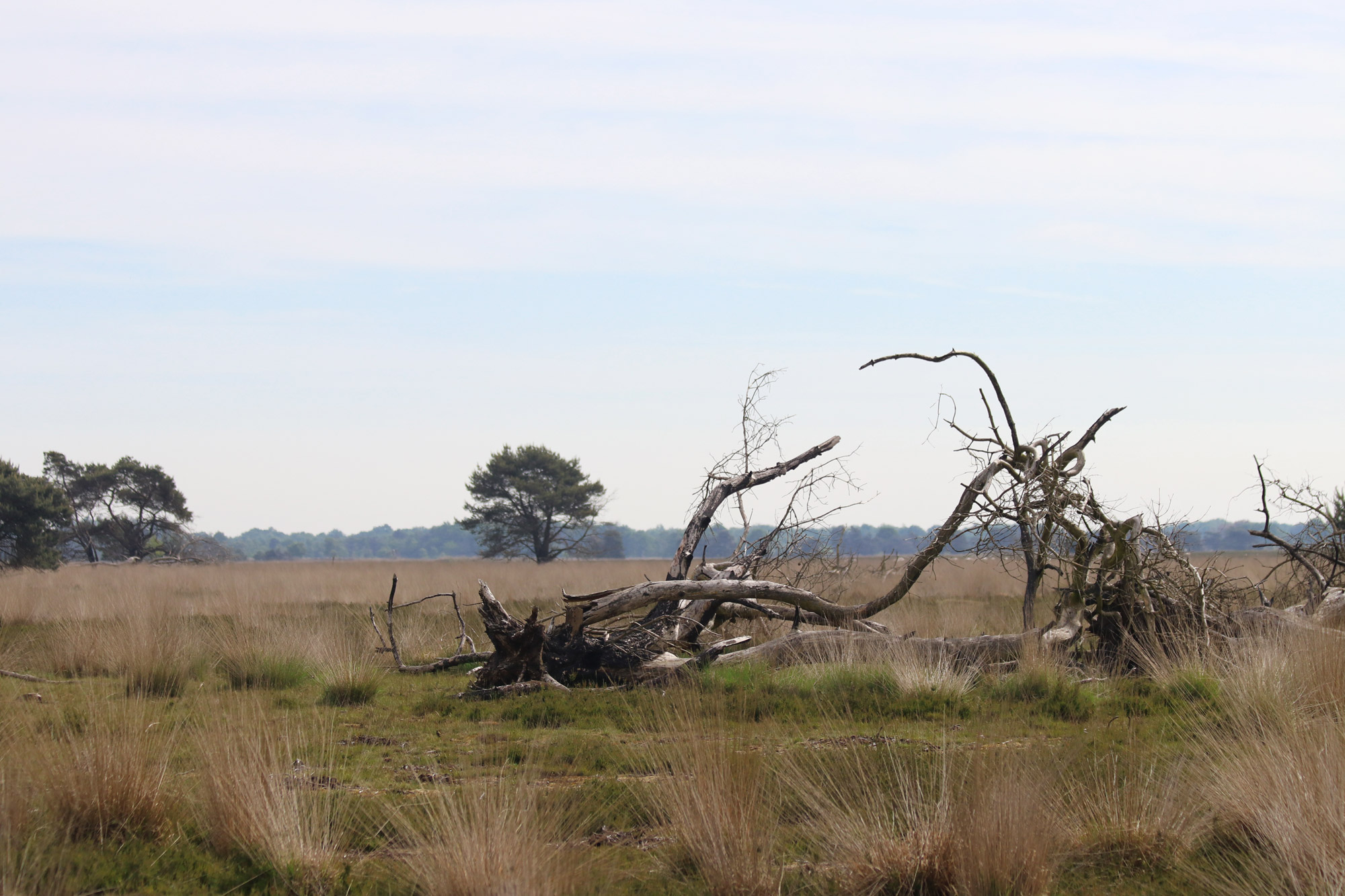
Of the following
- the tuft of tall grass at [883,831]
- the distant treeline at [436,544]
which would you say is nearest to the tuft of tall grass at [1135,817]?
the tuft of tall grass at [883,831]

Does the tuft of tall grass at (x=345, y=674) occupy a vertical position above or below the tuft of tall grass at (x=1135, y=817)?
above

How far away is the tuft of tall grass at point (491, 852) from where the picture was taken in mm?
3850

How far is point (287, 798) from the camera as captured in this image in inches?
185

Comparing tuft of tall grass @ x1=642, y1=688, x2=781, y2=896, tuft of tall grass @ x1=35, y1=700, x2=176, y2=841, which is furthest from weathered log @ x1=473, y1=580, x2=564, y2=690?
tuft of tall grass @ x1=642, y1=688, x2=781, y2=896

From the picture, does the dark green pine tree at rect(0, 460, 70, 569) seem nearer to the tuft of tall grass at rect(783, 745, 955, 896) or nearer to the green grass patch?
the green grass patch

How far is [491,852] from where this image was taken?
3.93 metres

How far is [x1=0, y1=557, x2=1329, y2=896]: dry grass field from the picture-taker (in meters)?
4.15

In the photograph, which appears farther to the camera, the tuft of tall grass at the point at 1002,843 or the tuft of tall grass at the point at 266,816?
the tuft of tall grass at the point at 266,816

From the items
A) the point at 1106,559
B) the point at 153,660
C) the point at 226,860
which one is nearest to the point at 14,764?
the point at 226,860

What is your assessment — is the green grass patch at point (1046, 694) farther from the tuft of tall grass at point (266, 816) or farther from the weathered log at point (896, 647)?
the tuft of tall grass at point (266, 816)

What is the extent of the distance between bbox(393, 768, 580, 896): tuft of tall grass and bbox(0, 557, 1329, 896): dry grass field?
0.01 m

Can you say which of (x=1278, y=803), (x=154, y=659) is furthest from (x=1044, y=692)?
(x=154, y=659)

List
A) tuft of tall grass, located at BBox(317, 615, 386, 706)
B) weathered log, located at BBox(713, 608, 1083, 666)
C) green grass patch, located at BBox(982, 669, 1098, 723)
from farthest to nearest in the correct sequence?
weathered log, located at BBox(713, 608, 1083, 666) → tuft of tall grass, located at BBox(317, 615, 386, 706) → green grass patch, located at BBox(982, 669, 1098, 723)

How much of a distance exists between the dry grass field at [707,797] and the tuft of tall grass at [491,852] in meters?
0.01
